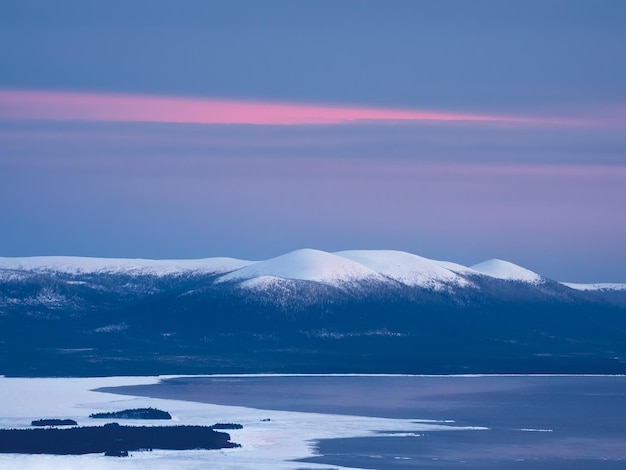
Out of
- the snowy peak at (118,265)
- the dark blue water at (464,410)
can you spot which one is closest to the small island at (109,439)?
the dark blue water at (464,410)

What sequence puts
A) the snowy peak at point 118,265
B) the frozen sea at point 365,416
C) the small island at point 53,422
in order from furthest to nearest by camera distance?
1. the snowy peak at point 118,265
2. the small island at point 53,422
3. the frozen sea at point 365,416

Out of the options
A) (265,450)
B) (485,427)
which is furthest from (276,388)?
(265,450)

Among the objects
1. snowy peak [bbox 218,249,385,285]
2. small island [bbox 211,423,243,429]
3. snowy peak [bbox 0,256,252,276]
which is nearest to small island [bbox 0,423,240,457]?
small island [bbox 211,423,243,429]

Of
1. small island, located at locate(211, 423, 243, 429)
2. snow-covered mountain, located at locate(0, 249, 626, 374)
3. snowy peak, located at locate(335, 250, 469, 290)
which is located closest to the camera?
small island, located at locate(211, 423, 243, 429)

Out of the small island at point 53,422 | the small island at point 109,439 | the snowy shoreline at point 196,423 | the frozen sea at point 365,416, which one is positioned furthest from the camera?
the small island at point 53,422

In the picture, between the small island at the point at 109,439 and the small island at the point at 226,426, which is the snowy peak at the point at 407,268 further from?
the small island at the point at 109,439

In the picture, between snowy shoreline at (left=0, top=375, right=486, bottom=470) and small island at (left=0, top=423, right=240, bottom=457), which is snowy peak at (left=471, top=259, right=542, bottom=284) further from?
small island at (left=0, top=423, right=240, bottom=457)
